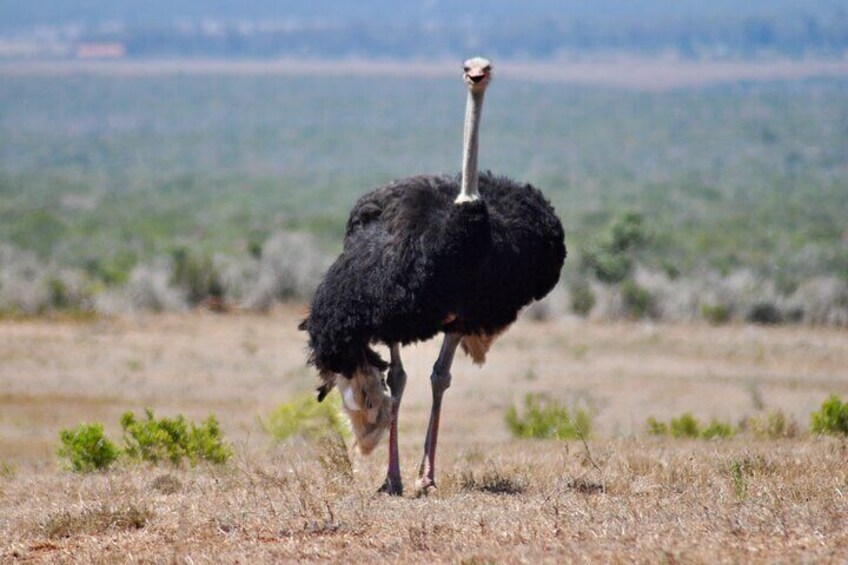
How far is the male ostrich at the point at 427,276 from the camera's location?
900cm

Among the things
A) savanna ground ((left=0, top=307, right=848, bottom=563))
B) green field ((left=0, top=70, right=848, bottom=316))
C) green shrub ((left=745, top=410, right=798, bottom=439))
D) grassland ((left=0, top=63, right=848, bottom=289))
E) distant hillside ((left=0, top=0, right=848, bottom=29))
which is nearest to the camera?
savanna ground ((left=0, top=307, right=848, bottom=563))

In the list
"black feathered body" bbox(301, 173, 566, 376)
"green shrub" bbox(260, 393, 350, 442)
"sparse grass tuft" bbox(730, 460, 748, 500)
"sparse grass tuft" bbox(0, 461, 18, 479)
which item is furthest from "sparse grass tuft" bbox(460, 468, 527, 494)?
"green shrub" bbox(260, 393, 350, 442)

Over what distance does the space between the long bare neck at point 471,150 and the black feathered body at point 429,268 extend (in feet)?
0.29

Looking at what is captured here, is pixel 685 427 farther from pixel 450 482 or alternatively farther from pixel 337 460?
pixel 337 460

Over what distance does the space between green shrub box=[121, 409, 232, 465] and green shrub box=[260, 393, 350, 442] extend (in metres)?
2.22

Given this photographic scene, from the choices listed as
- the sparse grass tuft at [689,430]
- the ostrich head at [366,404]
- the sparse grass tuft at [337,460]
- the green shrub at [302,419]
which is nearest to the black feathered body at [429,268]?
the ostrich head at [366,404]

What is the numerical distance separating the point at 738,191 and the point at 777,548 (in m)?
61.0

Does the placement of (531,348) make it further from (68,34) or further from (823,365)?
(68,34)

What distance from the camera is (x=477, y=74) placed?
947cm

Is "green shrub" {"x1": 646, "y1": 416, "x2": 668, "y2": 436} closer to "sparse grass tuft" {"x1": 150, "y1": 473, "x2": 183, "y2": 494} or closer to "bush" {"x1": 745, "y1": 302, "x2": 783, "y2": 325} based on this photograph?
"sparse grass tuft" {"x1": 150, "y1": 473, "x2": 183, "y2": 494}

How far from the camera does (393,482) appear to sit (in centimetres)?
936

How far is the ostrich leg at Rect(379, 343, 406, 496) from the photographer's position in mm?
9344

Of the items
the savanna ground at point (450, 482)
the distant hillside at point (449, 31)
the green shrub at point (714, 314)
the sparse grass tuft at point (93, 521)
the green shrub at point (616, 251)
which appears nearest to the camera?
the savanna ground at point (450, 482)

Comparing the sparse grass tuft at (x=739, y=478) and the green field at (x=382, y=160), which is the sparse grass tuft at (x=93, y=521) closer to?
the sparse grass tuft at (x=739, y=478)
